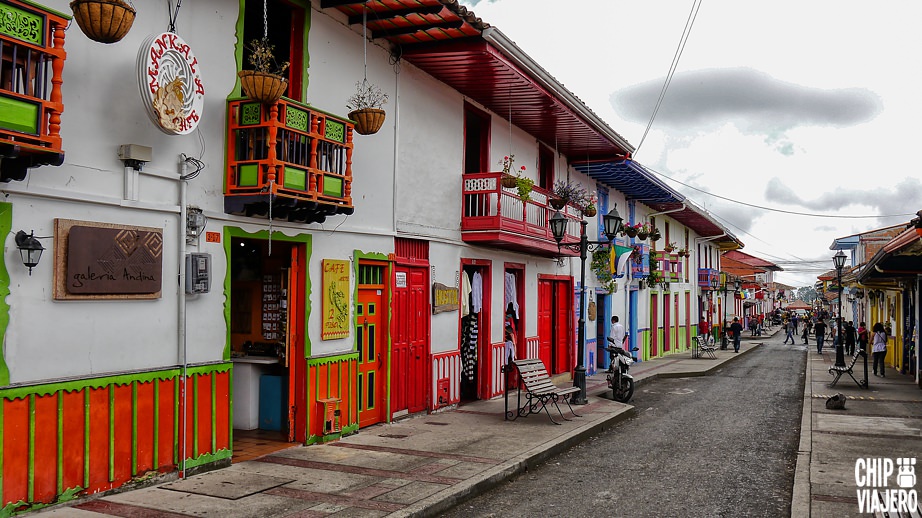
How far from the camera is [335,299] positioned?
9.90m

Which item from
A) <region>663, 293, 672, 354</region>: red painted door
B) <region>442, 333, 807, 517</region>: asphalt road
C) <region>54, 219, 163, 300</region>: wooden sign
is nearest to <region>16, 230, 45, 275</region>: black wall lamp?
<region>54, 219, 163, 300</region>: wooden sign

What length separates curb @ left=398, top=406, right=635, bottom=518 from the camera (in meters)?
6.74

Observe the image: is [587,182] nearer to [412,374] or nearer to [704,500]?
[412,374]

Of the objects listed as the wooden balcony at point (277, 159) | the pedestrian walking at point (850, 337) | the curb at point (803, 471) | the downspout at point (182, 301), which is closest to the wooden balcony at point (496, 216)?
the wooden balcony at point (277, 159)

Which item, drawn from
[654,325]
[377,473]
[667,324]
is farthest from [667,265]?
[377,473]

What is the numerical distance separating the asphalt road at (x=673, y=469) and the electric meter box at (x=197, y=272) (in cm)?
352

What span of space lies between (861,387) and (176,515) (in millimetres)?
17126

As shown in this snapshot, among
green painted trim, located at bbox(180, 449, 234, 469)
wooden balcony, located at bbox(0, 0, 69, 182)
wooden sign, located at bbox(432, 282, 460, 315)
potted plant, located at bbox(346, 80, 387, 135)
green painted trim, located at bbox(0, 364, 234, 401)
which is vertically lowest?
green painted trim, located at bbox(180, 449, 234, 469)

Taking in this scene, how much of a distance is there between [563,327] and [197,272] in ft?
40.9

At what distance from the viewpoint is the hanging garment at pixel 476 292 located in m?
13.9

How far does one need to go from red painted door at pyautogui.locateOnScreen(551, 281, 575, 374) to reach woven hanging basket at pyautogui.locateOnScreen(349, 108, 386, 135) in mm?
9609

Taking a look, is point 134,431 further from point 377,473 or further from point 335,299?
point 335,299

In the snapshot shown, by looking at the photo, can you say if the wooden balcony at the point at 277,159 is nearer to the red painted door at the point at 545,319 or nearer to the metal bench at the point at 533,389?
the metal bench at the point at 533,389

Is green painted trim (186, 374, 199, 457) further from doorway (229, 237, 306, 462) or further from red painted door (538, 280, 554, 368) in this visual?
red painted door (538, 280, 554, 368)
